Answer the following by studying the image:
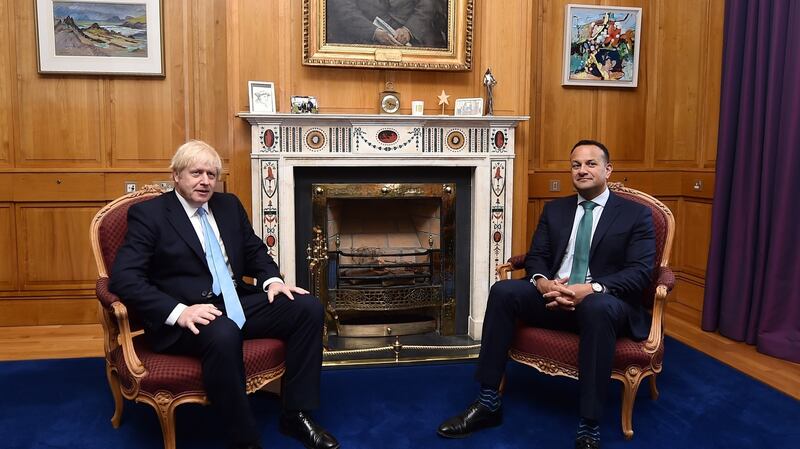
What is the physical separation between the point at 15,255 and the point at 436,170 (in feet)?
8.98

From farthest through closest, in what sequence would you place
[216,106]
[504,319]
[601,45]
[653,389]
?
[601,45]
[216,106]
[653,389]
[504,319]

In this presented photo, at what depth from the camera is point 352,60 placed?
3.70m

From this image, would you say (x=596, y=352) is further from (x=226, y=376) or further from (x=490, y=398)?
(x=226, y=376)

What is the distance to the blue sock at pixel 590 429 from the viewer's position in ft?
8.06

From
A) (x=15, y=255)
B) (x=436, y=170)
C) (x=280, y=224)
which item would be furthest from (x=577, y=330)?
(x=15, y=255)

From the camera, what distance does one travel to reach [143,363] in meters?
2.31

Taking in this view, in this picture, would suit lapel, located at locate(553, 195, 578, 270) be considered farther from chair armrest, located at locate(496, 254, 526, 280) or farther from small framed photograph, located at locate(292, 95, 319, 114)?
small framed photograph, located at locate(292, 95, 319, 114)

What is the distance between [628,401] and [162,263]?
6.43ft

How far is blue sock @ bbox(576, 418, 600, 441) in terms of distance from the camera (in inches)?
96.7

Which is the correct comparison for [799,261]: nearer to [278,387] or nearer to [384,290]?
[384,290]

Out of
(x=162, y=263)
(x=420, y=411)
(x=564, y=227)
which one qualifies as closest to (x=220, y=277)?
(x=162, y=263)

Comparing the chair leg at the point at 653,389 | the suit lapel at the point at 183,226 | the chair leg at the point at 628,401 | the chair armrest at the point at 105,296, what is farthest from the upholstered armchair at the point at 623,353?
the chair armrest at the point at 105,296

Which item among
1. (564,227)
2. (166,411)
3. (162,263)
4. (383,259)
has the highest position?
(564,227)

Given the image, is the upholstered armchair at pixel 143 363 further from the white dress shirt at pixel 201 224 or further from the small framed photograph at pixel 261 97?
the small framed photograph at pixel 261 97
